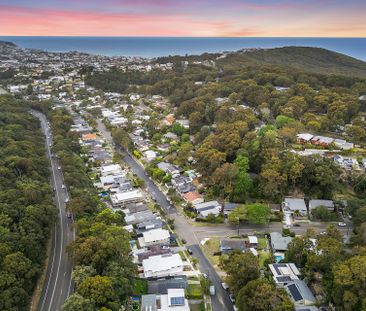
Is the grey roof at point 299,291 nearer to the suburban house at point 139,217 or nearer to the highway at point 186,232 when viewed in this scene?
the highway at point 186,232

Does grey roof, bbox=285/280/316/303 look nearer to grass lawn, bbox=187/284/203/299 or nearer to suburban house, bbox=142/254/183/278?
grass lawn, bbox=187/284/203/299

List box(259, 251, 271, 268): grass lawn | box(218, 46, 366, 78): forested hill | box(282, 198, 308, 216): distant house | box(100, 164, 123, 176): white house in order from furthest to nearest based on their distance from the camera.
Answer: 1. box(218, 46, 366, 78): forested hill
2. box(100, 164, 123, 176): white house
3. box(282, 198, 308, 216): distant house
4. box(259, 251, 271, 268): grass lawn

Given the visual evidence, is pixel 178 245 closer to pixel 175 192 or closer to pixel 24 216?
pixel 175 192

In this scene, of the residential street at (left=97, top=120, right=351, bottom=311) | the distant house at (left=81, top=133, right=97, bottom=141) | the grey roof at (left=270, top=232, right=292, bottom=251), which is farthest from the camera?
the distant house at (left=81, top=133, right=97, bottom=141)

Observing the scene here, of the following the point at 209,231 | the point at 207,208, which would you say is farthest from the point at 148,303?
the point at 207,208

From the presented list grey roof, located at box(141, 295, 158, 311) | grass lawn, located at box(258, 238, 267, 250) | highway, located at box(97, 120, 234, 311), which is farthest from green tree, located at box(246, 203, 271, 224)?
grey roof, located at box(141, 295, 158, 311)

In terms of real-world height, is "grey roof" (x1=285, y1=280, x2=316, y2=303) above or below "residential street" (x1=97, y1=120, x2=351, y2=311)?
above
